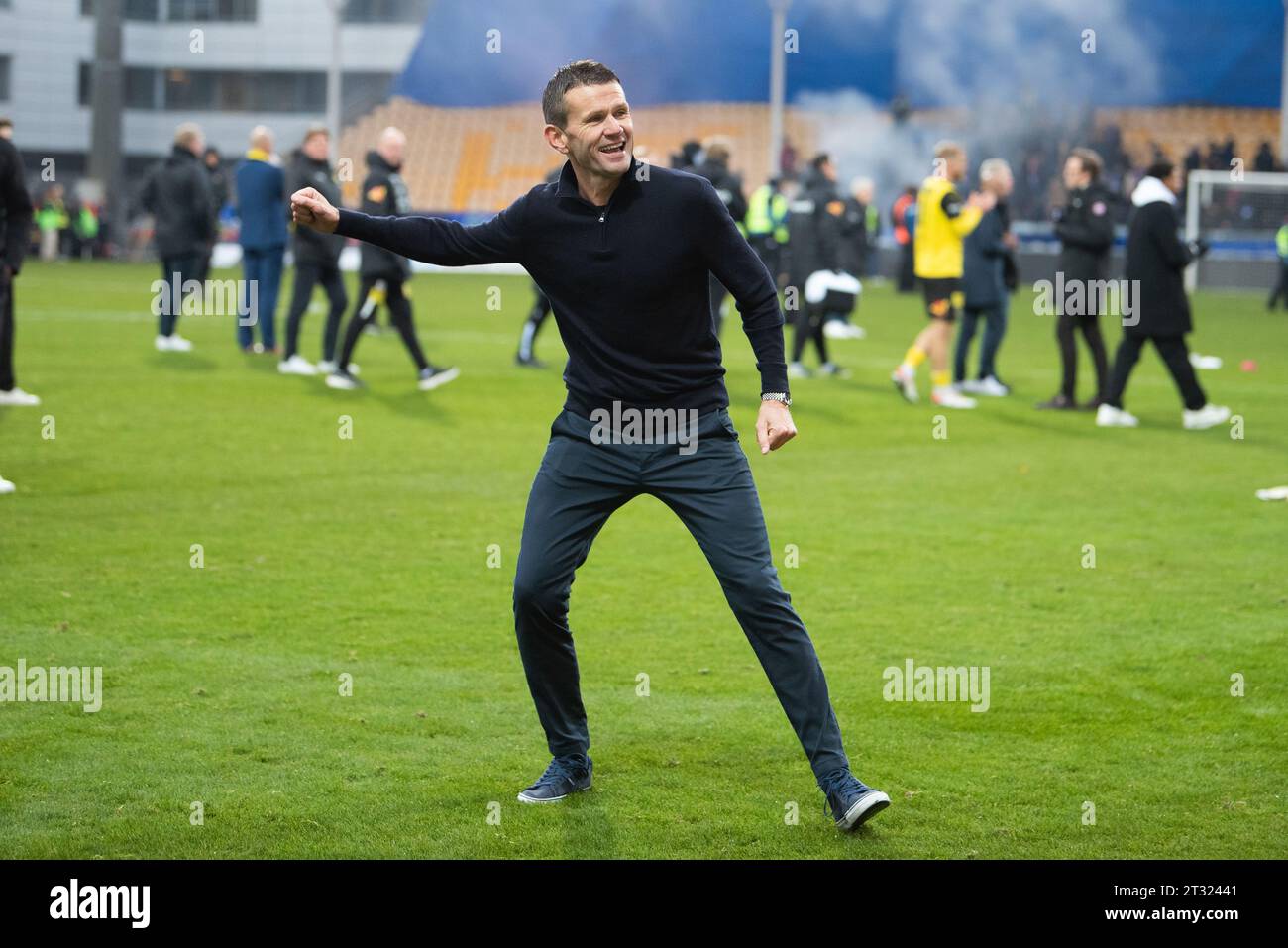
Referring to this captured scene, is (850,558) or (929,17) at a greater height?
(929,17)

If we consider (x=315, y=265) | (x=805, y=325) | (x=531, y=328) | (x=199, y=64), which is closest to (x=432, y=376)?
(x=315, y=265)

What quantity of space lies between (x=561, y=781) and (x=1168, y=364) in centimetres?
977

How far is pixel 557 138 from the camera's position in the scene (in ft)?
15.9

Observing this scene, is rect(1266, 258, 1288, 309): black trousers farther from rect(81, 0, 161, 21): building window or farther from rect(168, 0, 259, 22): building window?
rect(81, 0, 161, 21): building window

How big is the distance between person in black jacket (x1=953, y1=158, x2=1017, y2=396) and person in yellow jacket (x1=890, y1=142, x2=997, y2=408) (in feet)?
2.30

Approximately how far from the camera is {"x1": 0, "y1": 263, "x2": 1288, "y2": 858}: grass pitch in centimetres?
490

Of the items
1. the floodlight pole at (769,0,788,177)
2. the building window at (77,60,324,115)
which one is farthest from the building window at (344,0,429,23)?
the floodlight pole at (769,0,788,177)

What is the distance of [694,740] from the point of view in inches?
223

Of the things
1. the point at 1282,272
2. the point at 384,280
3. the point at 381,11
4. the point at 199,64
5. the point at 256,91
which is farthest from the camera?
the point at 256,91

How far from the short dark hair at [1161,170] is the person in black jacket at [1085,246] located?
2.47ft

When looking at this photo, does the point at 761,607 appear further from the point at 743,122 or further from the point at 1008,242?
the point at 743,122

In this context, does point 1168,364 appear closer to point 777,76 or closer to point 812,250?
point 812,250
